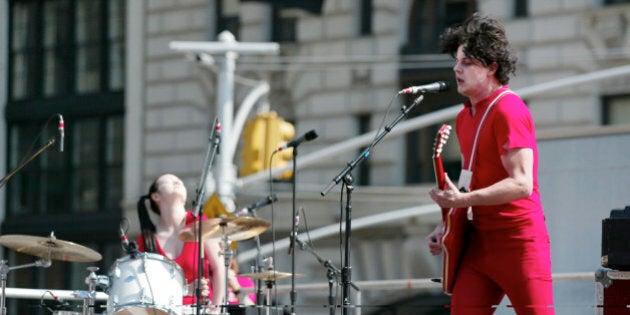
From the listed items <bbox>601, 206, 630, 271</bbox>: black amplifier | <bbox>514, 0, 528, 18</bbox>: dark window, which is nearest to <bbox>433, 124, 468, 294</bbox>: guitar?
<bbox>601, 206, 630, 271</bbox>: black amplifier

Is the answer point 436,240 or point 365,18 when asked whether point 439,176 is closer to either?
point 436,240

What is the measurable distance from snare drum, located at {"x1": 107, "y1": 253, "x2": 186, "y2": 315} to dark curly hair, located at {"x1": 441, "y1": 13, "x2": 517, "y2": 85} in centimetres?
321

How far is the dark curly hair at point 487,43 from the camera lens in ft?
24.7

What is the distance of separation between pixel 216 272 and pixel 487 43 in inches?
158

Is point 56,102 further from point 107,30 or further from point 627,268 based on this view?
point 627,268

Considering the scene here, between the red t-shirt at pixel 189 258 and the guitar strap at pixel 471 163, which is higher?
the guitar strap at pixel 471 163

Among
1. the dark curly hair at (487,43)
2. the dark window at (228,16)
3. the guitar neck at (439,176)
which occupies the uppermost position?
the dark window at (228,16)

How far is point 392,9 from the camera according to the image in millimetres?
26062

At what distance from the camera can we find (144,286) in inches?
393

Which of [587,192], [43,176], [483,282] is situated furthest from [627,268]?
[43,176]

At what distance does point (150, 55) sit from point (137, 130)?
1.52 metres

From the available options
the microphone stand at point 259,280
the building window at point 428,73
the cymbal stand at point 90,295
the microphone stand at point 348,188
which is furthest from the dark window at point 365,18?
the microphone stand at point 348,188

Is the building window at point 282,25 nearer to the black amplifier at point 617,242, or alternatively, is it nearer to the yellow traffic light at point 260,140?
the yellow traffic light at point 260,140

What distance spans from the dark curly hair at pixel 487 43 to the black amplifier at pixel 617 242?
92cm
